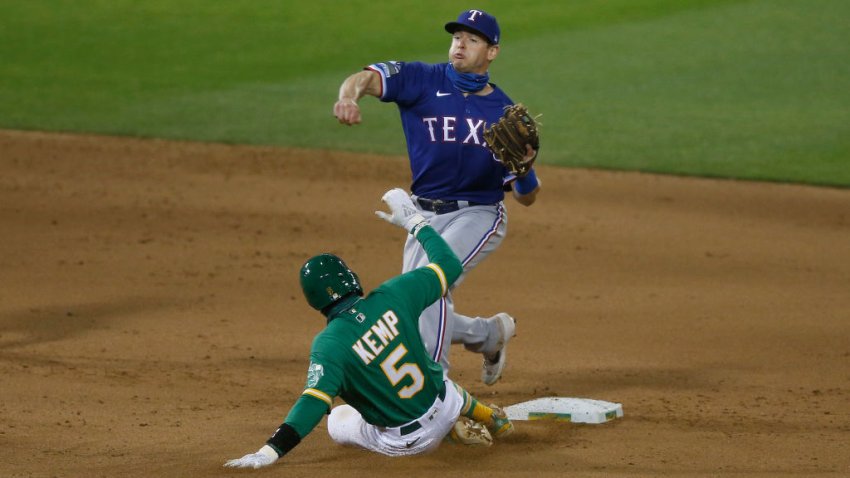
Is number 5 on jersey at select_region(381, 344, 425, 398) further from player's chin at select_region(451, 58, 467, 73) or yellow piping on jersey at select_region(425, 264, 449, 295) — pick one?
player's chin at select_region(451, 58, 467, 73)

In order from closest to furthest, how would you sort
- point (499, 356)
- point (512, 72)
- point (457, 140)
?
point (457, 140) < point (499, 356) < point (512, 72)

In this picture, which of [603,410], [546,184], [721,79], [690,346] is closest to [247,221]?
[546,184]

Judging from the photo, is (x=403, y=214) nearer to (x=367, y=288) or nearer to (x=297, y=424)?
(x=297, y=424)

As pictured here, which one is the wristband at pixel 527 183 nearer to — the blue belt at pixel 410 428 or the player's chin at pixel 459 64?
the player's chin at pixel 459 64

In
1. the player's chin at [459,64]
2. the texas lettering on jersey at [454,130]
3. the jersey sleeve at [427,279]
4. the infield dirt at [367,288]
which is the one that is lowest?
the infield dirt at [367,288]

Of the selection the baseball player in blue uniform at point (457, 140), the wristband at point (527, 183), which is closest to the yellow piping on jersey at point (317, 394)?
the baseball player in blue uniform at point (457, 140)

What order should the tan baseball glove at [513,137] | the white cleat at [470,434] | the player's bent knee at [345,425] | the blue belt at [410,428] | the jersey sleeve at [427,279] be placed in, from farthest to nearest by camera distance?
1. the tan baseball glove at [513,137]
2. the white cleat at [470,434]
3. the player's bent knee at [345,425]
4. the blue belt at [410,428]
5. the jersey sleeve at [427,279]

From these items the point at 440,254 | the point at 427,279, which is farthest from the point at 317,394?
the point at 440,254
